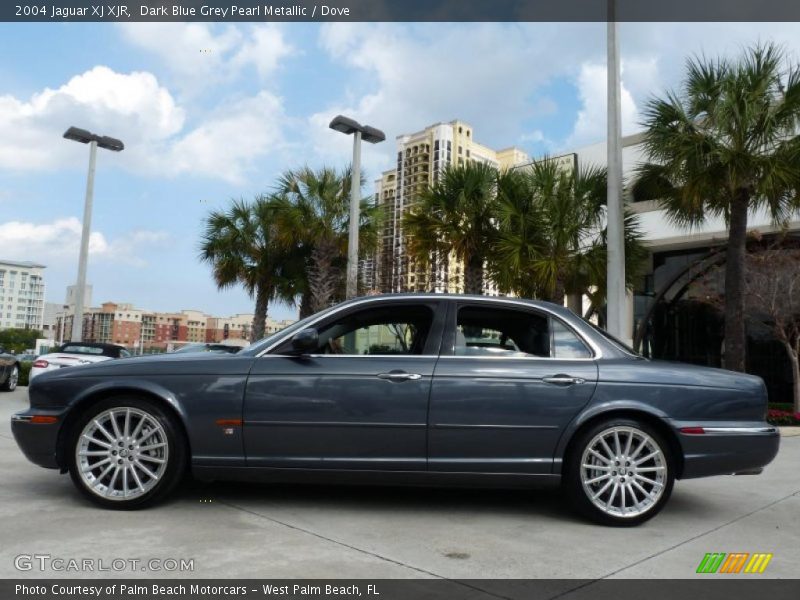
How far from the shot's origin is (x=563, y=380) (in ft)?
14.5

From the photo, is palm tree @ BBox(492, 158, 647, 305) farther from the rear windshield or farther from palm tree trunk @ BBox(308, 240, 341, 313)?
the rear windshield

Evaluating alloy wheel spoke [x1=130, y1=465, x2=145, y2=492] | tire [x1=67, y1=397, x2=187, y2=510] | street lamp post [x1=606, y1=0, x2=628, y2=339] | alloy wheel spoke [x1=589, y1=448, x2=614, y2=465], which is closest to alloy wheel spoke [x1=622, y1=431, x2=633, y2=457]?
alloy wheel spoke [x1=589, y1=448, x2=614, y2=465]

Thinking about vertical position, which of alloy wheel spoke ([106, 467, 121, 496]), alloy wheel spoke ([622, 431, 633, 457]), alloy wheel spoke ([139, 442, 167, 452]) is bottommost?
alloy wheel spoke ([106, 467, 121, 496])

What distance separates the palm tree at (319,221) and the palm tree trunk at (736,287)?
31.1 feet

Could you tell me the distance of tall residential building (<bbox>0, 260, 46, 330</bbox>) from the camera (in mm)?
123750

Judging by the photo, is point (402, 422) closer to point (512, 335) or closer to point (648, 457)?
point (512, 335)

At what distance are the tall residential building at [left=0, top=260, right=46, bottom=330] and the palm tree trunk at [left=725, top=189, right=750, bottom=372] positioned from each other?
5079 inches

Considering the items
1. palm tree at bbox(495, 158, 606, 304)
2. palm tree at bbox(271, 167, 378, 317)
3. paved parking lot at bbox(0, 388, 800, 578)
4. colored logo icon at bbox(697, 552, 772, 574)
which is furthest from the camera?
palm tree at bbox(271, 167, 378, 317)

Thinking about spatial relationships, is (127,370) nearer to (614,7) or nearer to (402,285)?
(614,7)

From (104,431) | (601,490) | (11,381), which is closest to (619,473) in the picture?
(601,490)

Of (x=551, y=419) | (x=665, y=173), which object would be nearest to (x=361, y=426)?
(x=551, y=419)

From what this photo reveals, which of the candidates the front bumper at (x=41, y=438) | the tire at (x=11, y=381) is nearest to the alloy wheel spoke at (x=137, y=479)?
the front bumper at (x=41, y=438)
